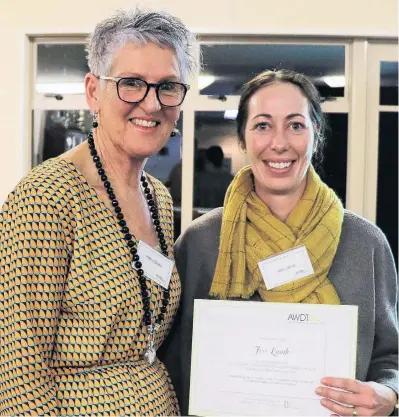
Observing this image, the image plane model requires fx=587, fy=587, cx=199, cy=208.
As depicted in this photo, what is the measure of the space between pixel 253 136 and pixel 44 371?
2.59ft

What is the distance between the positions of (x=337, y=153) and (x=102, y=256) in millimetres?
3145

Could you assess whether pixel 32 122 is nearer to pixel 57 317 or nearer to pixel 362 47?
pixel 362 47

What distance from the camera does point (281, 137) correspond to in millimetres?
1494

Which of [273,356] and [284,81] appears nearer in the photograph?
[273,356]

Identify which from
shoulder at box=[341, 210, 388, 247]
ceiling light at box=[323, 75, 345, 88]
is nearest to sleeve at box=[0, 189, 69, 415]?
shoulder at box=[341, 210, 388, 247]

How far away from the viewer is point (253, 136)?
1542mm

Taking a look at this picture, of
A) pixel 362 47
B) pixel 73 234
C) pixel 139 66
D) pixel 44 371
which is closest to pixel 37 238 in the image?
pixel 73 234

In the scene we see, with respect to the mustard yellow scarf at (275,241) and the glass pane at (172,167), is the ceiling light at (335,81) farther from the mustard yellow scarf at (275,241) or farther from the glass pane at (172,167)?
the mustard yellow scarf at (275,241)

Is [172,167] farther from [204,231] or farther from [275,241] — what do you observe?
[275,241]

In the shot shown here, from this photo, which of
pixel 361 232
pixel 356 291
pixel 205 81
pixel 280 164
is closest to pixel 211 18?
pixel 205 81

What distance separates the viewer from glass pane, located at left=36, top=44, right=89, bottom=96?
4.03 m

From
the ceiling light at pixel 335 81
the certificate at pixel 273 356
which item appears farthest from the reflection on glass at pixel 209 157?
→ the certificate at pixel 273 356

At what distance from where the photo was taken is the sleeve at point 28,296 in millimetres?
1072

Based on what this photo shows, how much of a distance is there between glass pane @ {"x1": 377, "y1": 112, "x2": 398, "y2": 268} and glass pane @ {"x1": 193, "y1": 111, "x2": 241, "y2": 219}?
3.23ft
